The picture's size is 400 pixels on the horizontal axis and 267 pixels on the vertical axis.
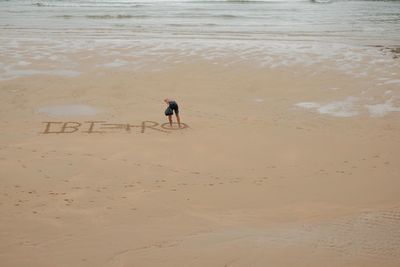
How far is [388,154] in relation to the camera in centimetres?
974

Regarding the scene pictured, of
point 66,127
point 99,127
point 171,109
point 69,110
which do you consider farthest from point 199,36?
point 66,127

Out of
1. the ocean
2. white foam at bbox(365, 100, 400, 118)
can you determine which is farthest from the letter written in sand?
white foam at bbox(365, 100, 400, 118)

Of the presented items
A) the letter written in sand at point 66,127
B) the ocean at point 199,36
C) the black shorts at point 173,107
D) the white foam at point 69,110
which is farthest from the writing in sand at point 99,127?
the ocean at point 199,36

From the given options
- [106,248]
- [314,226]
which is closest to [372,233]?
[314,226]

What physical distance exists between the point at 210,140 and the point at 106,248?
4967 mm

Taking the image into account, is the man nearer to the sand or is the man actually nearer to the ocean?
the sand

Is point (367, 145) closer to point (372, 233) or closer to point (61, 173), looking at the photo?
point (372, 233)

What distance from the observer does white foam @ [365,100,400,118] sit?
40.5 feet

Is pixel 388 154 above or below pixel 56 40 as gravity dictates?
below

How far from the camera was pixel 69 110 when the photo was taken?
12.3 m

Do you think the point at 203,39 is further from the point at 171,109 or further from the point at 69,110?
the point at 171,109

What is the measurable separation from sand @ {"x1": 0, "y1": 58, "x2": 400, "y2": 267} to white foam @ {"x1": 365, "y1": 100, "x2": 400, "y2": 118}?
0.92ft

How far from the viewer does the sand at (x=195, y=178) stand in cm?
579

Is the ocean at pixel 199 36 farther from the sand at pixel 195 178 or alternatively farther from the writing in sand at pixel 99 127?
the writing in sand at pixel 99 127
